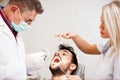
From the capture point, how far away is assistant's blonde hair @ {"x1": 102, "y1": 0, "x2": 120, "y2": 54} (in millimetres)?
1478

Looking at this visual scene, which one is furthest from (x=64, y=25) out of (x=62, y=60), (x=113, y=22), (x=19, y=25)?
(x=113, y=22)

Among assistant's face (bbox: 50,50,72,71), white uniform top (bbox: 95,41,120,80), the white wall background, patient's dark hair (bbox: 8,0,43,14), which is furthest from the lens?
the white wall background

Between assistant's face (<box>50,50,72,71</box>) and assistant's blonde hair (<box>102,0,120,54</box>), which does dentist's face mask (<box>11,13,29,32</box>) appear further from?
assistant's blonde hair (<box>102,0,120,54</box>)

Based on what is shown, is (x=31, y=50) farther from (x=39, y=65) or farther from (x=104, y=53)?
(x=104, y=53)

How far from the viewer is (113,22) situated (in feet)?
4.85

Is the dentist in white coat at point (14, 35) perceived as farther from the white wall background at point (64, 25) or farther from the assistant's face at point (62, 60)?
the white wall background at point (64, 25)

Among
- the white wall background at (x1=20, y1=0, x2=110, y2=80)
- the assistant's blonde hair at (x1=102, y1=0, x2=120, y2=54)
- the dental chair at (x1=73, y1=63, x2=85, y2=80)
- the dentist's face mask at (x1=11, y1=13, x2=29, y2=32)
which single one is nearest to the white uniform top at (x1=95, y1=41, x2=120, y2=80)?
the assistant's blonde hair at (x1=102, y1=0, x2=120, y2=54)

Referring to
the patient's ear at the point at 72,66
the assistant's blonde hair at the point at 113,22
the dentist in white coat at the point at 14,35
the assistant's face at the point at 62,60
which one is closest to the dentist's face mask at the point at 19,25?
the dentist in white coat at the point at 14,35

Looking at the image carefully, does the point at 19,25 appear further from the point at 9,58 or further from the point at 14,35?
the point at 9,58

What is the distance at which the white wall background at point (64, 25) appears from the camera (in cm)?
198

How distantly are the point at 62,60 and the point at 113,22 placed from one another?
1.49 ft

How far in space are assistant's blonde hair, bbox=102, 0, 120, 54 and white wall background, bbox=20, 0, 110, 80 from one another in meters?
0.46

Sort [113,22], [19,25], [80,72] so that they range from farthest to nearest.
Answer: [80,72] → [19,25] → [113,22]

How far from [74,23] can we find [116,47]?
0.61 meters
